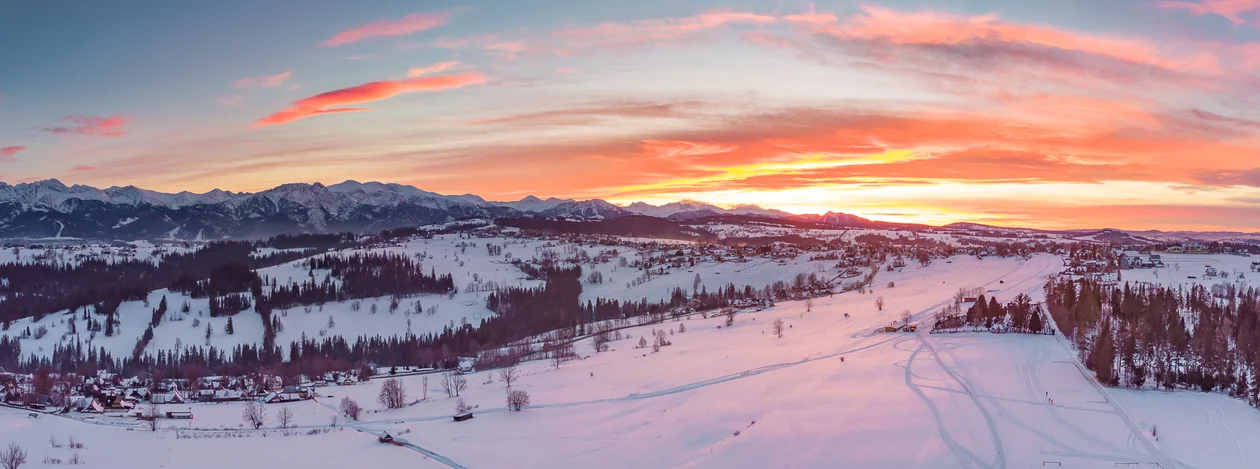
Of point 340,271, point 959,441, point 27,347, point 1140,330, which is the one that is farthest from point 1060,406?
point 340,271

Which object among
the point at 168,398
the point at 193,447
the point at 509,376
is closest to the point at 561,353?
the point at 509,376

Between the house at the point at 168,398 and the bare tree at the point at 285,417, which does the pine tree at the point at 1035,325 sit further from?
the house at the point at 168,398

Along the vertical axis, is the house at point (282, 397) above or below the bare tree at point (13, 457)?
below

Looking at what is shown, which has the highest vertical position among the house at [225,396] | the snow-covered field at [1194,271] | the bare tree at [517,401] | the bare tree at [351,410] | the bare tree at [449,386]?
the snow-covered field at [1194,271]

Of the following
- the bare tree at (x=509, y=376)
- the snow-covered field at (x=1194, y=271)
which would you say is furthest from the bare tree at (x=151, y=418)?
the snow-covered field at (x=1194, y=271)

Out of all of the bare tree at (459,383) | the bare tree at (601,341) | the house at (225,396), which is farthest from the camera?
the bare tree at (601,341)

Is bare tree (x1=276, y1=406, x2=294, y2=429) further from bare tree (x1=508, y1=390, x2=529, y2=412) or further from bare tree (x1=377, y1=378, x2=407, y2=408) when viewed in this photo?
bare tree (x1=508, y1=390, x2=529, y2=412)
